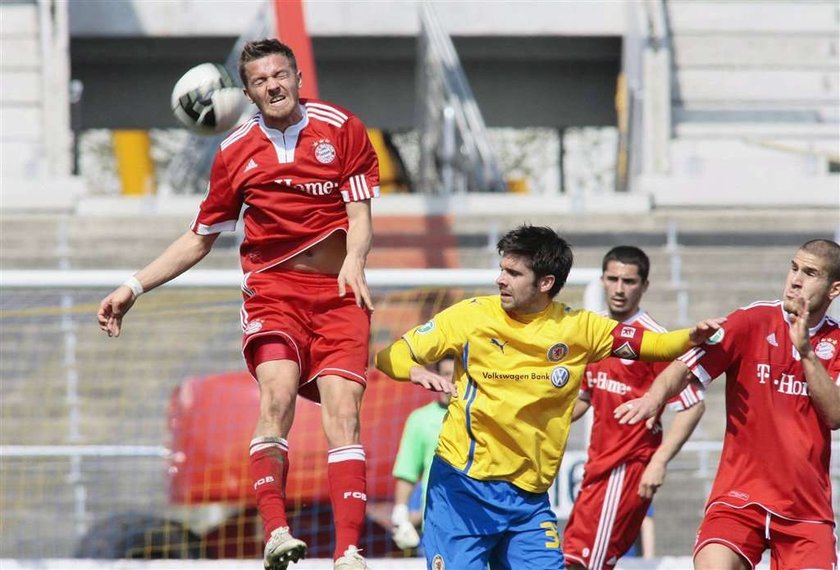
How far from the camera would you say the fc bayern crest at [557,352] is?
5574 mm

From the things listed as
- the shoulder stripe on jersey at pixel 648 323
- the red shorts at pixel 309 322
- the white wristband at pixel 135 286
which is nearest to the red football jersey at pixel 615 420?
the shoulder stripe on jersey at pixel 648 323

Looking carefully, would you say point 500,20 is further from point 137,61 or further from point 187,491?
point 187,491

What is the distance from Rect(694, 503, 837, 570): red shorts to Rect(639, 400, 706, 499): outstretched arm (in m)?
0.89

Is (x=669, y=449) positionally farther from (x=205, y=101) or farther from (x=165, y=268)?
(x=205, y=101)

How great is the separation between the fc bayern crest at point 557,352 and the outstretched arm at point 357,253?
780mm

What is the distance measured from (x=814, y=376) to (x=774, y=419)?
1.16ft

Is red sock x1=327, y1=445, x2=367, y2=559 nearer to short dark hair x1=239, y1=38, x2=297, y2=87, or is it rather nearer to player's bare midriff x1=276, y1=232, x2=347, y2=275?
player's bare midriff x1=276, y1=232, x2=347, y2=275

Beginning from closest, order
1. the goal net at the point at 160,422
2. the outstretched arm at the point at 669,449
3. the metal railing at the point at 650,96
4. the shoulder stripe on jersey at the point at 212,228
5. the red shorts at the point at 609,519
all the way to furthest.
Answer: the shoulder stripe on jersey at the point at 212,228 < the outstretched arm at the point at 669,449 < the red shorts at the point at 609,519 < the goal net at the point at 160,422 < the metal railing at the point at 650,96

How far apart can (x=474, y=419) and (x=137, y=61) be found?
1685 centimetres

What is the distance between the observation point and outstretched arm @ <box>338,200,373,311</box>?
18.2 ft

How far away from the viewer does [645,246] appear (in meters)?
15.7

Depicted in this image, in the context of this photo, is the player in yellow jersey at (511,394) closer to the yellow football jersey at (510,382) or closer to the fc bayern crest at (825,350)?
the yellow football jersey at (510,382)

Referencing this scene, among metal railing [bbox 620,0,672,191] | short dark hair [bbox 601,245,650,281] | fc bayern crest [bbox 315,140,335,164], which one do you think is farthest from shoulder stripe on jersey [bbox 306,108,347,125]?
metal railing [bbox 620,0,672,191]

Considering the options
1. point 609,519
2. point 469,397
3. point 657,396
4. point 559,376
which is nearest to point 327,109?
point 469,397
